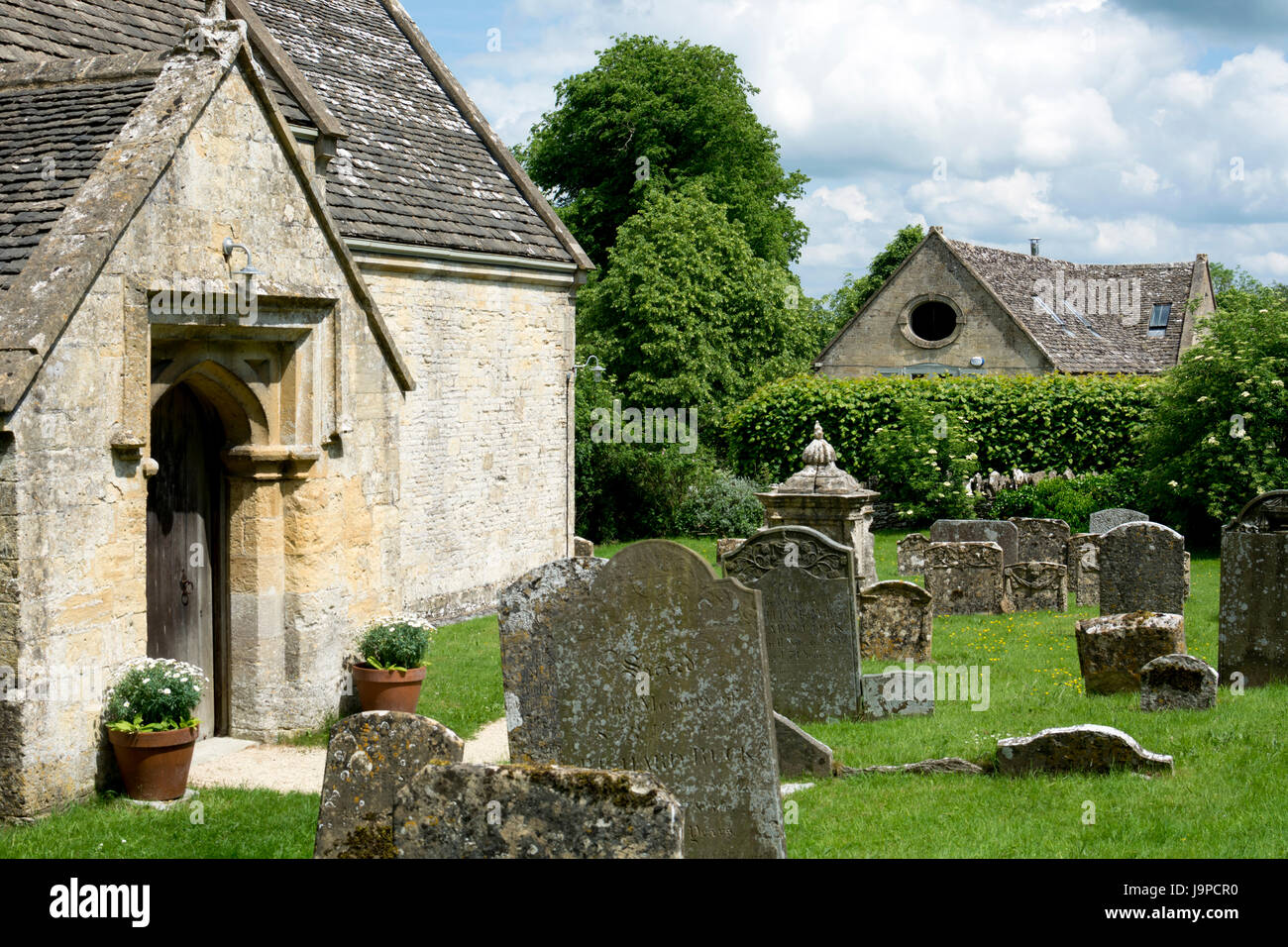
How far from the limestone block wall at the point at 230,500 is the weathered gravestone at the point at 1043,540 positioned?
36.0 feet

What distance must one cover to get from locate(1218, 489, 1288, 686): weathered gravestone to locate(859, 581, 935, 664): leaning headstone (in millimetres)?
3039

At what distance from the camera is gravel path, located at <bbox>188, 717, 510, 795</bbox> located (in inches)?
355

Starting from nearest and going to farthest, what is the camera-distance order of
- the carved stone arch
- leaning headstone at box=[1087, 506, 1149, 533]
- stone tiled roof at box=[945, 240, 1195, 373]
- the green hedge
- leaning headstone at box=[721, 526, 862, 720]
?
the carved stone arch, leaning headstone at box=[721, 526, 862, 720], leaning headstone at box=[1087, 506, 1149, 533], the green hedge, stone tiled roof at box=[945, 240, 1195, 373]

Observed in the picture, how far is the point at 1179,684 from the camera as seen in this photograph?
30.3 ft

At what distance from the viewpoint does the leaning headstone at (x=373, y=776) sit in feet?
18.2

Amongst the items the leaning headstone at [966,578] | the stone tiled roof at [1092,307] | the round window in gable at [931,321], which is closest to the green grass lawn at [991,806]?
the leaning headstone at [966,578]

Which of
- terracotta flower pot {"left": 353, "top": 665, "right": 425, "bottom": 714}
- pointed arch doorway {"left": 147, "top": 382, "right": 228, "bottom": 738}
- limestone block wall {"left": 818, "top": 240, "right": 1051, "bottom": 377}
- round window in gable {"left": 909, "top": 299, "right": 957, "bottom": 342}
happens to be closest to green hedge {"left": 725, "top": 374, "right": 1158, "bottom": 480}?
limestone block wall {"left": 818, "top": 240, "right": 1051, "bottom": 377}

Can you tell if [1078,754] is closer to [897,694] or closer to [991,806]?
[991,806]

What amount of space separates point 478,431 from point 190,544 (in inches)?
321

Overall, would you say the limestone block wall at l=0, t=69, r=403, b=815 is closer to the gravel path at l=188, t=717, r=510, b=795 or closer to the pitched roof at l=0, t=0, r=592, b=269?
the gravel path at l=188, t=717, r=510, b=795

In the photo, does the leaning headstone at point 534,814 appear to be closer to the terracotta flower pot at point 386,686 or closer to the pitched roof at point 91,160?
the pitched roof at point 91,160

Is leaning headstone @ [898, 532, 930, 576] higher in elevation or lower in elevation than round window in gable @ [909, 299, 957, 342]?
lower

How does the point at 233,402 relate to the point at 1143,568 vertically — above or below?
above

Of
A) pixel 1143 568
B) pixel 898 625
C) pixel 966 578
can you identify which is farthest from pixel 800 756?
pixel 966 578
